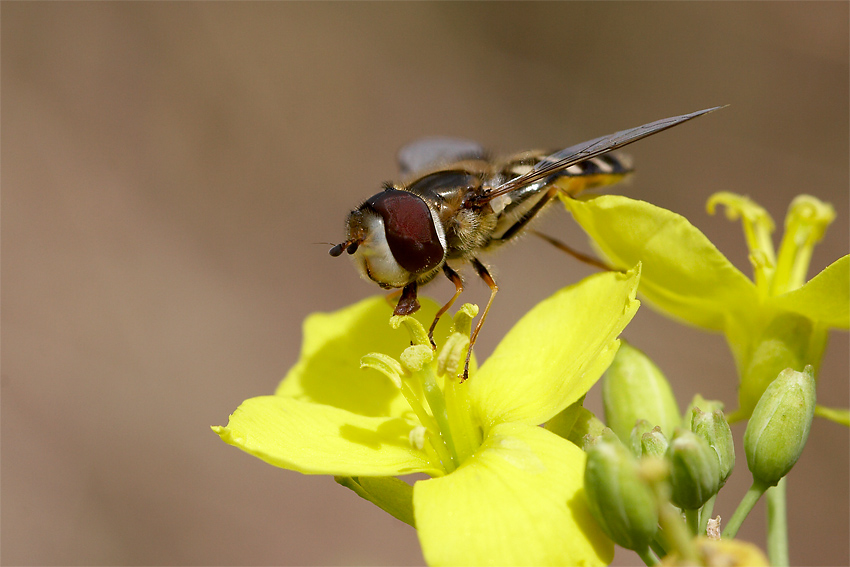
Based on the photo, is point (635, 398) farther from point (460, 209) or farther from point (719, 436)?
point (460, 209)

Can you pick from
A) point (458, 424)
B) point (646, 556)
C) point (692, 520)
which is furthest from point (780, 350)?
point (458, 424)

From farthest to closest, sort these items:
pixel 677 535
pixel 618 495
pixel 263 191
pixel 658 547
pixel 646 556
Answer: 1. pixel 263 191
2. pixel 658 547
3. pixel 646 556
4. pixel 618 495
5. pixel 677 535

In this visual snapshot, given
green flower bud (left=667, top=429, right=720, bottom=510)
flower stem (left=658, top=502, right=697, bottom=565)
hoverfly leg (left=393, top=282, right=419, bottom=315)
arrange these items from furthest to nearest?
hoverfly leg (left=393, top=282, right=419, bottom=315)
green flower bud (left=667, top=429, right=720, bottom=510)
flower stem (left=658, top=502, right=697, bottom=565)

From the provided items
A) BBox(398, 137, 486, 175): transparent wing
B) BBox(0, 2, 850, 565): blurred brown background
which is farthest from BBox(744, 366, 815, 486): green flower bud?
BBox(0, 2, 850, 565): blurred brown background

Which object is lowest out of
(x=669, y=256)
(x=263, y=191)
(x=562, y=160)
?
(x=669, y=256)

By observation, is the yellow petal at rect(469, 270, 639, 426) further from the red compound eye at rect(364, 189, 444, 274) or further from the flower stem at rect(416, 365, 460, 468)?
the red compound eye at rect(364, 189, 444, 274)
